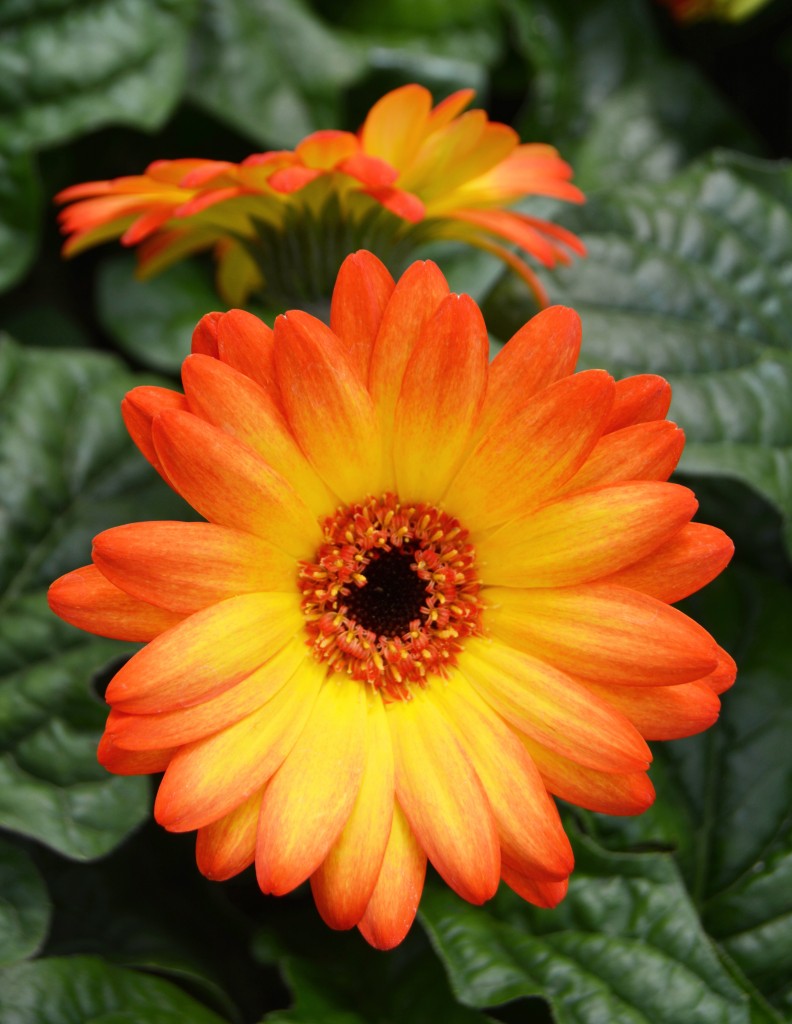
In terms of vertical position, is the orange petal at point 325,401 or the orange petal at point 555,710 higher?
the orange petal at point 325,401

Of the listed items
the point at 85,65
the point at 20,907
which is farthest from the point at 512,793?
the point at 85,65

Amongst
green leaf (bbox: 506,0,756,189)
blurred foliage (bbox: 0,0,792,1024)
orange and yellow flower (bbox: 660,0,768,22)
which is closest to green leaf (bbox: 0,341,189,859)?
blurred foliage (bbox: 0,0,792,1024)

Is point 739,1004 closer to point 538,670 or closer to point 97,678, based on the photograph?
point 538,670

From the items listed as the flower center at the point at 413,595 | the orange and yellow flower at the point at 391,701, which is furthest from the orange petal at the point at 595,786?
the flower center at the point at 413,595

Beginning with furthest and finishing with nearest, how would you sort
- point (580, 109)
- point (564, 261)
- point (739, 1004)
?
point (580, 109), point (564, 261), point (739, 1004)

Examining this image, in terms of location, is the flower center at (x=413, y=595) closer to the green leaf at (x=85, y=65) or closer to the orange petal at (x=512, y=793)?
the orange petal at (x=512, y=793)

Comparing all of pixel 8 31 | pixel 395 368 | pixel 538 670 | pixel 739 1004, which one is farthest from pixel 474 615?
pixel 8 31

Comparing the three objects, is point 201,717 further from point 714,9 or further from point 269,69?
point 714,9
